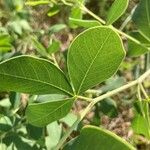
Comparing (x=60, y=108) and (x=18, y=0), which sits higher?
(x=60, y=108)

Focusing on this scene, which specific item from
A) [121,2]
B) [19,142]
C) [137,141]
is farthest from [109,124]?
[121,2]

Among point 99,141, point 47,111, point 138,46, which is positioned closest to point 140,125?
point 138,46

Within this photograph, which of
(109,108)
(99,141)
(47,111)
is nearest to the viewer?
(99,141)

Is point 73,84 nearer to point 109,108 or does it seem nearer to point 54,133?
point 54,133

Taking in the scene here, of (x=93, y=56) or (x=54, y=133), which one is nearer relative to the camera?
(x=93, y=56)

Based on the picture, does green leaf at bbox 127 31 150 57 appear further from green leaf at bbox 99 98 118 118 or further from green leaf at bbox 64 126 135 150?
green leaf at bbox 64 126 135 150

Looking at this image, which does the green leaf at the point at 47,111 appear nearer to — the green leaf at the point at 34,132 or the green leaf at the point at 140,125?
the green leaf at the point at 140,125

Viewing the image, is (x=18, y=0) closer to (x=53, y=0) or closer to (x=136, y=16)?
(x=53, y=0)
